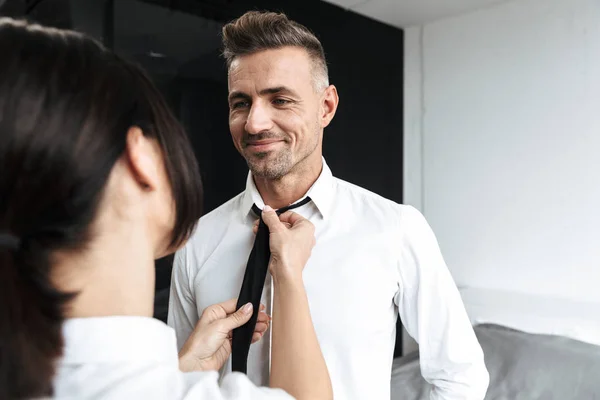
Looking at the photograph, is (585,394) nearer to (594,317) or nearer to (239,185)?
(594,317)

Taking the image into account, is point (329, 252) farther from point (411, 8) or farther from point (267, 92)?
point (411, 8)

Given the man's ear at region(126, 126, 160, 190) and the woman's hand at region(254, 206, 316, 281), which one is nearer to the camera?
the man's ear at region(126, 126, 160, 190)

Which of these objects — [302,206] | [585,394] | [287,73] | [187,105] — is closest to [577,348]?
[585,394]

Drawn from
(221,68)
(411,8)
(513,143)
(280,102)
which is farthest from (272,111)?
(411,8)

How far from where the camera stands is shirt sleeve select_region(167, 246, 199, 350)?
132cm

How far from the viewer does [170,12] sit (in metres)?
2.33

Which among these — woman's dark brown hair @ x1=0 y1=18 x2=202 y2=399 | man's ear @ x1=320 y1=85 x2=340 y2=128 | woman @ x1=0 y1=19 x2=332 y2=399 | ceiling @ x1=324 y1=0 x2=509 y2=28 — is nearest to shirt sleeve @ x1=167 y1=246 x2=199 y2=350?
man's ear @ x1=320 y1=85 x2=340 y2=128

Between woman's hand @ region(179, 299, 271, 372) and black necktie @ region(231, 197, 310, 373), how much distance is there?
16mm

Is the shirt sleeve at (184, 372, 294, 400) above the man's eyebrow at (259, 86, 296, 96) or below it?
below

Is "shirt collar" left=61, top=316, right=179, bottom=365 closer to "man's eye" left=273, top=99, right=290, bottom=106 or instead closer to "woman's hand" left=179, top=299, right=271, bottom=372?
"woman's hand" left=179, top=299, right=271, bottom=372

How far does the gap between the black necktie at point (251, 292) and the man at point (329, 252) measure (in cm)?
10

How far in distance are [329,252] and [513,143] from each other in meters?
2.26

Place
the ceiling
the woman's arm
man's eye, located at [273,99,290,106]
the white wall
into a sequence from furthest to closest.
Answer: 1. the ceiling
2. the white wall
3. man's eye, located at [273,99,290,106]
4. the woman's arm

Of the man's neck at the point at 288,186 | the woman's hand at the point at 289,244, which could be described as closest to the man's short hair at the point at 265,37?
the man's neck at the point at 288,186
